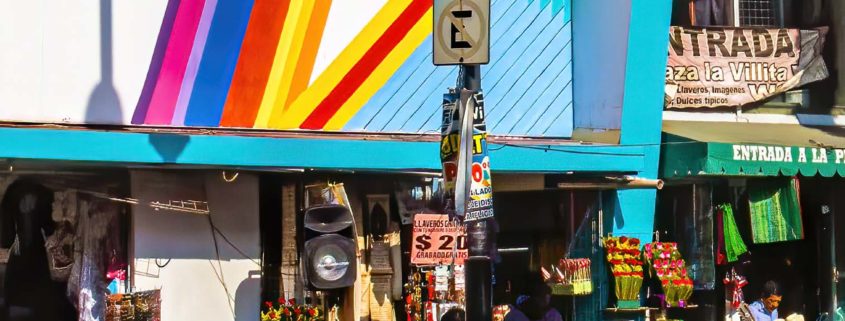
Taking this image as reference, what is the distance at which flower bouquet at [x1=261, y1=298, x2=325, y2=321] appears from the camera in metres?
12.1

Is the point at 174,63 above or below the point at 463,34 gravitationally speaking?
above

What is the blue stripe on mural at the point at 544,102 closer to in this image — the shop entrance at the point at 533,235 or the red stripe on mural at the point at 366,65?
the shop entrance at the point at 533,235

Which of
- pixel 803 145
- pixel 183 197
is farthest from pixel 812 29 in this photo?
pixel 183 197

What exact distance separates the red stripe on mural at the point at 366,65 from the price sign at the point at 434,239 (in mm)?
1559

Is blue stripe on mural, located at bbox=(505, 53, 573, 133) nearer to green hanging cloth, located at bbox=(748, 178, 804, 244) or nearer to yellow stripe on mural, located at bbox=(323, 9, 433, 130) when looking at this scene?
yellow stripe on mural, located at bbox=(323, 9, 433, 130)

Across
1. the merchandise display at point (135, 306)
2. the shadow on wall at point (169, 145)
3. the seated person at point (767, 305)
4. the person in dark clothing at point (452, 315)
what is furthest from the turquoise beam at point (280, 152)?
the seated person at point (767, 305)

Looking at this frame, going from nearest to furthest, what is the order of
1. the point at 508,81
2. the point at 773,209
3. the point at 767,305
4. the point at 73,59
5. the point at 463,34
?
the point at 463,34, the point at 73,59, the point at 508,81, the point at 773,209, the point at 767,305

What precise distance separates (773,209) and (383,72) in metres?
5.16

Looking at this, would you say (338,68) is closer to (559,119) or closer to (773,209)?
(559,119)

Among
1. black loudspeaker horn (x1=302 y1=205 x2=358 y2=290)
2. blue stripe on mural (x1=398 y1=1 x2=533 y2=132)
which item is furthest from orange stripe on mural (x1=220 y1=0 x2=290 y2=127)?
blue stripe on mural (x1=398 y1=1 x2=533 y2=132)

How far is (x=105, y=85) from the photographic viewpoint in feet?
39.6

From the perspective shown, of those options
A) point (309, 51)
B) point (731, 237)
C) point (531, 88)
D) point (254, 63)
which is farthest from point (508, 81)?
point (731, 237)

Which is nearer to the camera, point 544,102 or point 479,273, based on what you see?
point 479,273

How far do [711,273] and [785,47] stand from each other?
330 cm
